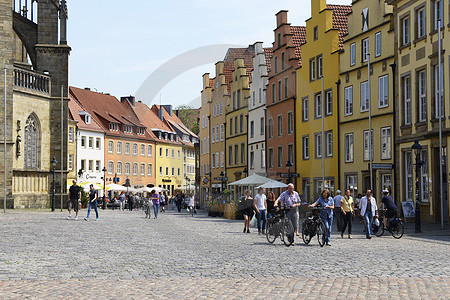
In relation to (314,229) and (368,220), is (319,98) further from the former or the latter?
(314,229)

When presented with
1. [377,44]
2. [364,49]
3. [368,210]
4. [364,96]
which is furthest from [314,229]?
[364,49]

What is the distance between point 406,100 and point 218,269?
23.6 m

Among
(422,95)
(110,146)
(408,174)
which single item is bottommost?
(408,174)

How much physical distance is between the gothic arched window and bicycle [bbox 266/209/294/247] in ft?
100

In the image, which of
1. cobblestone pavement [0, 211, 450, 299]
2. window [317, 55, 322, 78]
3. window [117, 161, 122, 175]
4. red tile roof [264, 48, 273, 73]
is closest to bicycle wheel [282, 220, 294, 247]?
cobblestone pavement [0, 211, 450, 299]

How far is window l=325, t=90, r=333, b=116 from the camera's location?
45031 millimetres

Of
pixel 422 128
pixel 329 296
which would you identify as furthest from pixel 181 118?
pixel 329 296

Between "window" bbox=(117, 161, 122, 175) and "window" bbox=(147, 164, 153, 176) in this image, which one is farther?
"window" bbox=(147, 164, 153, 176)

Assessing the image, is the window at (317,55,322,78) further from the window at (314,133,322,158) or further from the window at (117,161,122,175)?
the window at (117,161,122,175)

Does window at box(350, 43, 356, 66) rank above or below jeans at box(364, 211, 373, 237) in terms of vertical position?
above

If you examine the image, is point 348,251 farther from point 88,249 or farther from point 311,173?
point 311,173

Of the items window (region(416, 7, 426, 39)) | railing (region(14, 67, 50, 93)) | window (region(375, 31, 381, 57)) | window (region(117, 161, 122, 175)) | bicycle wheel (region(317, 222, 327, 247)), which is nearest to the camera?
bicycle wheel (region(317, 222, 327, 247))

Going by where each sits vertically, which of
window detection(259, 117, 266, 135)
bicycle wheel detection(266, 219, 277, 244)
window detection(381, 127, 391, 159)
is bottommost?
bicycle wheel detection(266, 219, 277, 244)

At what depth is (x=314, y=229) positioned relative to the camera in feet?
67.2
